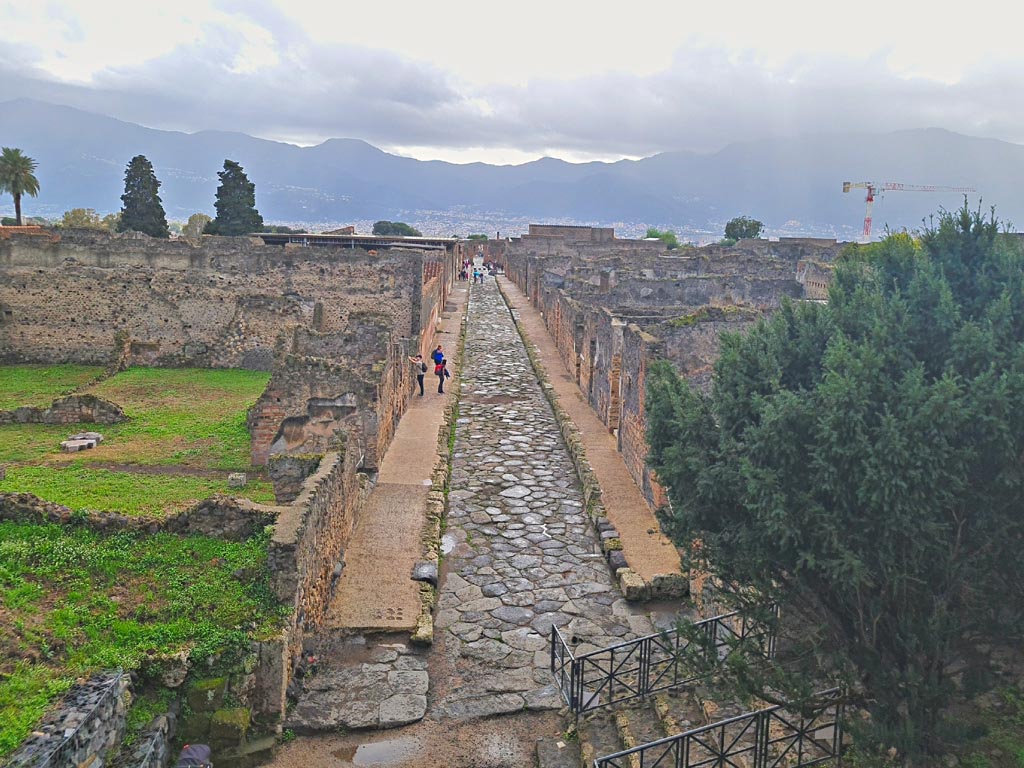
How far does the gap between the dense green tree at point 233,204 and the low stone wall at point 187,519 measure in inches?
1952

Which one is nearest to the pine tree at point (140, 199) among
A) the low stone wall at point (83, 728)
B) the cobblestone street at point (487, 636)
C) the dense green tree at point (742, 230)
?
the cobblestone street at point (487, 636)

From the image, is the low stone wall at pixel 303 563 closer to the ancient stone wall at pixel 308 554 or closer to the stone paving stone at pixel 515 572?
the ancient stone wall at pixel 308 554

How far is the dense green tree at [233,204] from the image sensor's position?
56031 mm

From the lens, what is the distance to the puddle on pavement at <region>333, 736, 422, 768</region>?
7.22 metres

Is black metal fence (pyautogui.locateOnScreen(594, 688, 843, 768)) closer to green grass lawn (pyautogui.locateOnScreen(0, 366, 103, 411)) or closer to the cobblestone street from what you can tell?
the cobblestone street

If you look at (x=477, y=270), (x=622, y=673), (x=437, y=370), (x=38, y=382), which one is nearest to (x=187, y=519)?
(x=622, y=673)

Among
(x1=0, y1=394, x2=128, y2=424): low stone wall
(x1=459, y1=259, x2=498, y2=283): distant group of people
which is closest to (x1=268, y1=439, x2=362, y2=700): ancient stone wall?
(x1=0, y1=394, x2=128, y2=424): low stone wall

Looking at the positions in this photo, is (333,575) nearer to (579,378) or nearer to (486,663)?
(486,663)

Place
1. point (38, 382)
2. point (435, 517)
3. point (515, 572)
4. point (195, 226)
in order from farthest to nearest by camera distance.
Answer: point (195, 226) → point (38, 382) → point (435, 517) → point (515, 572)

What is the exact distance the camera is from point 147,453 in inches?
597

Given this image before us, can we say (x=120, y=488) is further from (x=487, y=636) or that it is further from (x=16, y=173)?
(x=16, y=173)

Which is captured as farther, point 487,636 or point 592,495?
point 592,495

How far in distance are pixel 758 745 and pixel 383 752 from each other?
3.34 metres

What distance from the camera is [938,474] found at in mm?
5398
